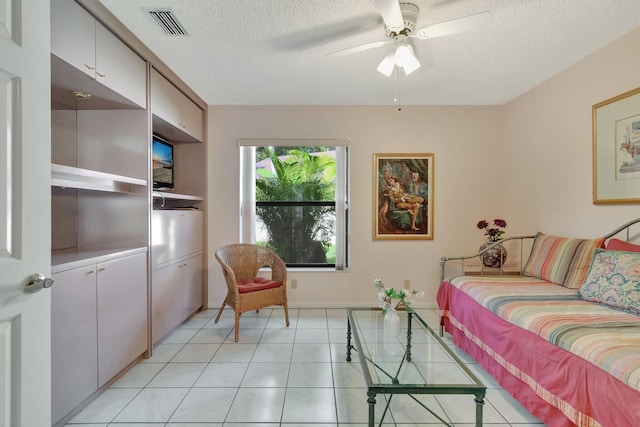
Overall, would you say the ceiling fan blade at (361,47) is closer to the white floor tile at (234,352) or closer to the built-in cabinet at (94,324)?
the built-in cabinet at (94,324)

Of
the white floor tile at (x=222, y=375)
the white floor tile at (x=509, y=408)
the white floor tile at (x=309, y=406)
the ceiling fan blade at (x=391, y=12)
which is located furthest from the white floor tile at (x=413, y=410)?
the ceiling fan blade at (x=391, y=12)

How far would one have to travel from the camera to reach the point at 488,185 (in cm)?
370

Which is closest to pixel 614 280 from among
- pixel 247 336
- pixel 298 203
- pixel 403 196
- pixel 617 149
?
pixel 617 149

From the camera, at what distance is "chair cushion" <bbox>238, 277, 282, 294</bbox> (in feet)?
9.69

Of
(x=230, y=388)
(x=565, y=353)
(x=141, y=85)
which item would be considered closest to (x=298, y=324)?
(x=230, y=388)

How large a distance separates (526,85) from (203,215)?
148 inches

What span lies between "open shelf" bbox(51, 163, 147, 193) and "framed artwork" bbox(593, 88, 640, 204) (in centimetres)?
364

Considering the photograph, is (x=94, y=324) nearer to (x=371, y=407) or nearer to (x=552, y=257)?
(x=371, y=407)

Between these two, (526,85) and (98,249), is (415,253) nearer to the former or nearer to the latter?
(526,85)

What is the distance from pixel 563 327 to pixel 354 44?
2301 mm

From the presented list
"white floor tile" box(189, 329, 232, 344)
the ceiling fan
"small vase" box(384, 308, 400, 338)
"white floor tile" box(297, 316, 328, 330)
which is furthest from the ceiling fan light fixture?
"white floor tile" box(189, 329, 232, 344)

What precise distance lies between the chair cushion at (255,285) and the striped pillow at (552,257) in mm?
2416

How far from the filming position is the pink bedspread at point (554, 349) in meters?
1.29

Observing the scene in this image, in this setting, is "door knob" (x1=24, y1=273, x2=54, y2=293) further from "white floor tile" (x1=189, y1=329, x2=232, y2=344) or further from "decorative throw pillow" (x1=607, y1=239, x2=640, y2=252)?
"decorative throw pillow" (x1=607, y1=239, x2=640, y2=252)
